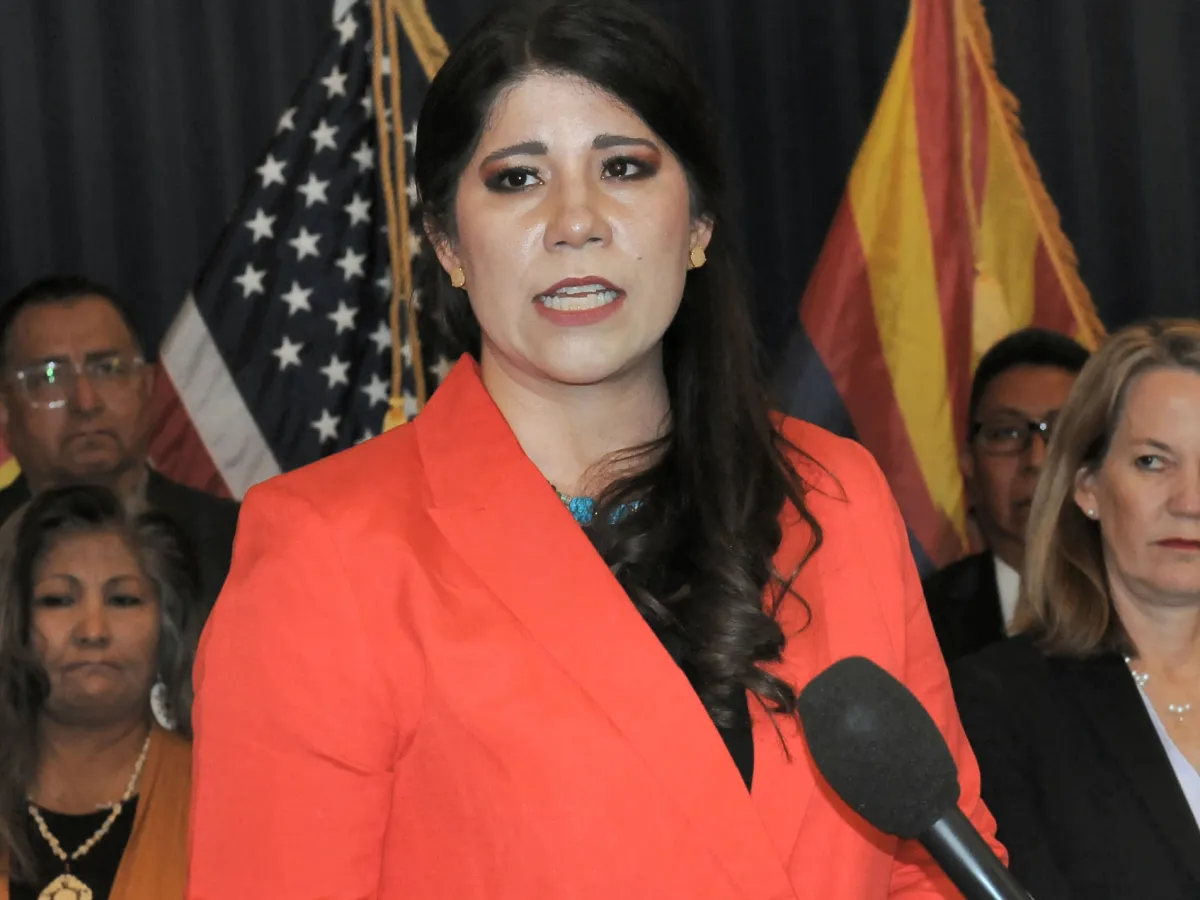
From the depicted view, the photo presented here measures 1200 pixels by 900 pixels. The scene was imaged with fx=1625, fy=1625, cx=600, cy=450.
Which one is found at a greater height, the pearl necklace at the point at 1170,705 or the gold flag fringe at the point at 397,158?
the gold flag fringe at the point at 397,158

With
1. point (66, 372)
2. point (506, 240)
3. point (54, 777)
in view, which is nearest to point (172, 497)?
point (66, 372)

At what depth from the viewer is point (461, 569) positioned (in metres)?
1.30

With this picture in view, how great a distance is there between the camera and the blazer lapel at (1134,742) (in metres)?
1.99

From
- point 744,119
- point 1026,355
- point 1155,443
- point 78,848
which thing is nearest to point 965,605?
point 1026,355

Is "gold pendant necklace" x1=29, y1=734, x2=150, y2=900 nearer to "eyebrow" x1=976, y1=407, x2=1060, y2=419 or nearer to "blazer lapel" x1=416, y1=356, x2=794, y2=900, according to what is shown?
"blazer lapel" x1=416, y1=356, x2=794, y2=900

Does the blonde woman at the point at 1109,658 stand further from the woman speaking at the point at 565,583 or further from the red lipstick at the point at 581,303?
the red lipstick at the point at 581,303

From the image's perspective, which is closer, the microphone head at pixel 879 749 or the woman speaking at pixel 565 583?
the microphone head at pixel 879 749

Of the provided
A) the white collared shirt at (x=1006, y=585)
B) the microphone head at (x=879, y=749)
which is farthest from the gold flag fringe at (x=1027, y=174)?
the microphone head at (x=879, y=749)

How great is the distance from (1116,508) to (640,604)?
1.15 meters

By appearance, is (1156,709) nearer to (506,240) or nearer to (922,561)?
(506,240)

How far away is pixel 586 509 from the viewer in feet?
4.68

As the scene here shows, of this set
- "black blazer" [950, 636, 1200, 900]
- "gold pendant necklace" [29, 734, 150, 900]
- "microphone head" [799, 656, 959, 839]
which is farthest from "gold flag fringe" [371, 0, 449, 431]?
"microphone head" [799, 656, 959, 839]

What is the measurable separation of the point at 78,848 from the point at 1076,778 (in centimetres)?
148

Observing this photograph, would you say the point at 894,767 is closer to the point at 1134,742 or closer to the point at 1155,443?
the point at 1134,742
